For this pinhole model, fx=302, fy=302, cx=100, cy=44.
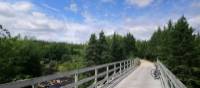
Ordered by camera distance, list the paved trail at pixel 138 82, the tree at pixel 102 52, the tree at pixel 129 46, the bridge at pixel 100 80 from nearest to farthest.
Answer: the bridge at pixel 100 80 < the paved trail at pixel 138 82 < the tree at pixel 102 52 < the tree at pixel 129 46

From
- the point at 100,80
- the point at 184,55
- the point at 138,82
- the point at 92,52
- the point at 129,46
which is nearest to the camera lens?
the point at 100,80

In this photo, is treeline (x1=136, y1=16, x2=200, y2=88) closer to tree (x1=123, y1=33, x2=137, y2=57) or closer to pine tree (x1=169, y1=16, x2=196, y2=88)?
pine tree (x1=169, y1=16, x2=196, y2=88)

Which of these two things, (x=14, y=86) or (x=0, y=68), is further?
(x=0, y=68)

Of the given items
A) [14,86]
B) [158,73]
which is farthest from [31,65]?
[14,86]

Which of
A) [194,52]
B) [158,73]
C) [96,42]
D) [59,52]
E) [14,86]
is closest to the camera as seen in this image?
[14,86]

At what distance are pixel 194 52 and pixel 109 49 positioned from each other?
35.2 metres

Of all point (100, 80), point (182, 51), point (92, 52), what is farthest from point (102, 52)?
point (100, 80)

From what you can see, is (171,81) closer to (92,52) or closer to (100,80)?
(100,80)

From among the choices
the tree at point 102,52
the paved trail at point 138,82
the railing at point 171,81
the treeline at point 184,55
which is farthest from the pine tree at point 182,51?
the railing at point 171,81

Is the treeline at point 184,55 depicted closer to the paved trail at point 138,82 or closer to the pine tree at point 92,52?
the pine tree at point 92,52

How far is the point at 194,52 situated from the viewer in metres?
50.6

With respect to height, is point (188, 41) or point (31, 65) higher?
point (188, 41)

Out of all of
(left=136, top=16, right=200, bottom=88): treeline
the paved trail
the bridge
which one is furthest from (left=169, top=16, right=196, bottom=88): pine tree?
A: the bridge

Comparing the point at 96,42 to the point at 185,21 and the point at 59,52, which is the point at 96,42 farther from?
the point at 59,52
